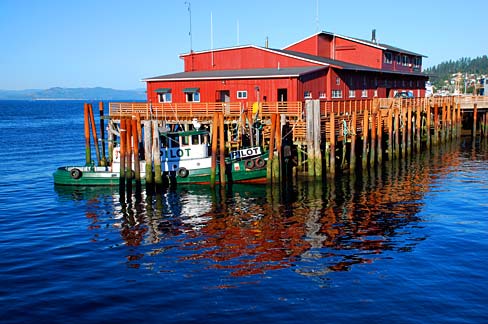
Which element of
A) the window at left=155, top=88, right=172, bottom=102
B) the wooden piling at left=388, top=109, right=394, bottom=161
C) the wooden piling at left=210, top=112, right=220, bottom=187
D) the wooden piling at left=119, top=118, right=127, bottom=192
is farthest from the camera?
the window at left=155, top=88, right=172, bottom=102

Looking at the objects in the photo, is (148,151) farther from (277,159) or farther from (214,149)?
(277,159)

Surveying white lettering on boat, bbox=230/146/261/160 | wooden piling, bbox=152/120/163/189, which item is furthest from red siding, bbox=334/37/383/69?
wooden piling, bbox=152/120/163/189

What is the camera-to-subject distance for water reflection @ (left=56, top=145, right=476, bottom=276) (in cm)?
2016

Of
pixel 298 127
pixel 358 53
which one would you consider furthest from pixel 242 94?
pixel 358 53

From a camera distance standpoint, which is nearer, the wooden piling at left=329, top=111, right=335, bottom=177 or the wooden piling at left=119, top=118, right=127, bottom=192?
the wooden piling at left=119, top=118, right=127, bottom=192

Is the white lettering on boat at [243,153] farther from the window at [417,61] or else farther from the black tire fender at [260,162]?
the window at [417,61]

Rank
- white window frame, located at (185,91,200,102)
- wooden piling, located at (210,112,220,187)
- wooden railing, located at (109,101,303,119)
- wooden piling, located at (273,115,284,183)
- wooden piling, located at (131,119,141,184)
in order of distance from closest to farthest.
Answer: wooden piling, located at (131,119,141,184) → wooden piling, located at (210,112,220,187) → wooden piling, located at (273,115,284,183) → wooden railing, located at (109,101,303,119) → white window frame, located at (185,91,200,102)

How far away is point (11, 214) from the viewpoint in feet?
94.6

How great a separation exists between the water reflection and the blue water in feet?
0.29

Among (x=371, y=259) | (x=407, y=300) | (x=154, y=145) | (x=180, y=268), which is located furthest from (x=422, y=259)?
(x=154, y=145)

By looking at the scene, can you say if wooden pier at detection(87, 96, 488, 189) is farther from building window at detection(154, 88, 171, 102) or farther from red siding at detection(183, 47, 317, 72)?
red siding at detection(183, 47, 317, 72)

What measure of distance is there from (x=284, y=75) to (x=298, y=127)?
815cm

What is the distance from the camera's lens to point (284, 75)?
141ft

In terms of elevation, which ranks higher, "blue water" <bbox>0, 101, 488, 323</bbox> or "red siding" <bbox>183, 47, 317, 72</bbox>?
"red siding" <bbox>183, 47, 317, 72</bbox>
